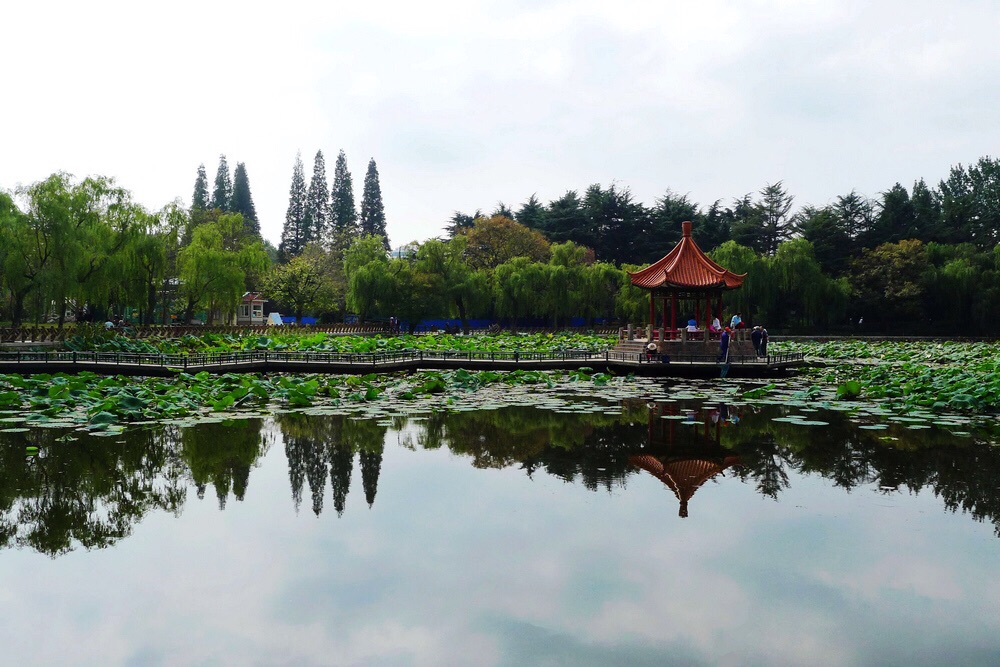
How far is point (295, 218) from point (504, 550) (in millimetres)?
75030

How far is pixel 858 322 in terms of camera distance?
47500 mm

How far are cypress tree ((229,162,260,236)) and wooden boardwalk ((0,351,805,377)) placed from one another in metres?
60.1

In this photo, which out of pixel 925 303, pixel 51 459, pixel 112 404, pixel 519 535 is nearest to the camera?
pixel 519 535

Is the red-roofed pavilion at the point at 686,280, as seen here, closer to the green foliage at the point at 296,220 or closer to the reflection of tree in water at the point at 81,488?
the reflection of tree in water at the point at 81,488

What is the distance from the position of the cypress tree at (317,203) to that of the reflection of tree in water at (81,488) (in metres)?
68.2

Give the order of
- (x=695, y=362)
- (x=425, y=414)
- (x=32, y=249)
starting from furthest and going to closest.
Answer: (x=32, y=249) < (x=695, y=362) < (x=425, y=414)

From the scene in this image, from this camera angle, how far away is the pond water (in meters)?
4.58

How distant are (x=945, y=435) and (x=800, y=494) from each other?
4540 millimetres

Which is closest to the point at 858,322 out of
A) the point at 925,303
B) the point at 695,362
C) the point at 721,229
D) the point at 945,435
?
the point at 925,303

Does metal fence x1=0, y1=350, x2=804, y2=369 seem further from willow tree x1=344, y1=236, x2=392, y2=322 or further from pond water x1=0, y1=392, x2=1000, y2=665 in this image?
willow tree x1=344, y1=236, x2=392, y2=322

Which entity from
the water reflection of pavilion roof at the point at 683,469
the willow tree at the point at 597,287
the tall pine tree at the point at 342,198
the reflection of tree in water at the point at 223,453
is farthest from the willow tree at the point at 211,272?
the tall pine tree at the point at 342,198

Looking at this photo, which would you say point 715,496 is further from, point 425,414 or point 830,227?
point 830,227

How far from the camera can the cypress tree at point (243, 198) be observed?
8006 centimetres

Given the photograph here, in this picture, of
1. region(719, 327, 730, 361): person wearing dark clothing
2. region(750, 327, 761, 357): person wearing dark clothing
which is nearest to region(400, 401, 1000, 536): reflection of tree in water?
region(719, 327, 730, 361): person wearing dark clothing
